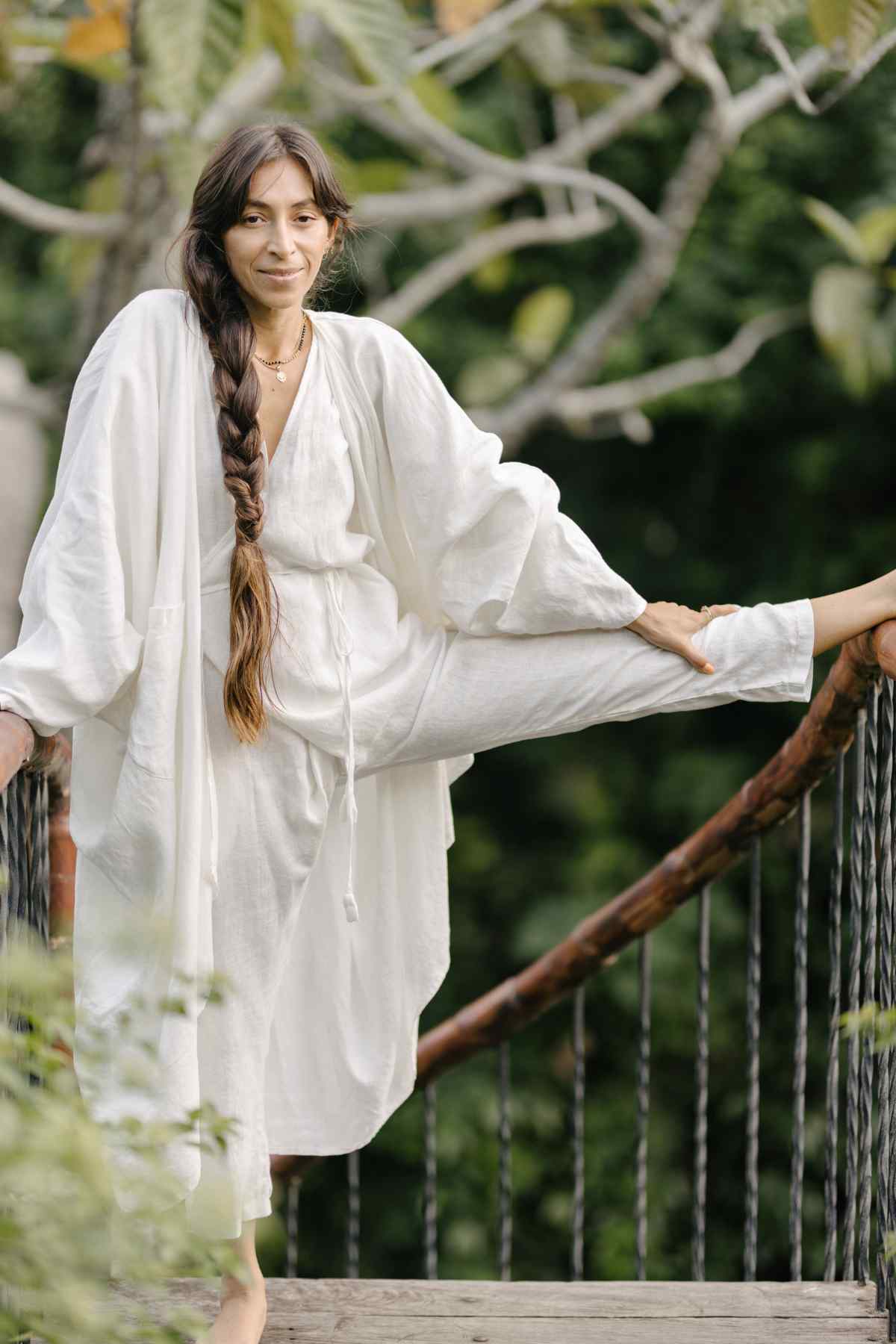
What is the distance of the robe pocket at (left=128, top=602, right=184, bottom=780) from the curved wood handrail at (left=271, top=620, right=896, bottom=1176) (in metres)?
0.76

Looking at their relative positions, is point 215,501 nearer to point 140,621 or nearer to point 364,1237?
point 140,621

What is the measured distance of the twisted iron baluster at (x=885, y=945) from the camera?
1806 millimetres

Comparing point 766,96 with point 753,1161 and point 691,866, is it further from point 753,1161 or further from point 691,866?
point 753,1161

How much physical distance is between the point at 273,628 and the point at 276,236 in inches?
16.6

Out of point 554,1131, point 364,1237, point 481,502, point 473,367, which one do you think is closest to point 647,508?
point 473,367

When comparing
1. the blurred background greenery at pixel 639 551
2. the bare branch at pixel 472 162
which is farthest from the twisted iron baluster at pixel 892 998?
the blurred background greenery at pixel 639 551

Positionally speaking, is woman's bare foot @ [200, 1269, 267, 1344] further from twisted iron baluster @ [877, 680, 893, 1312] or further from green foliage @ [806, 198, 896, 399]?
green foliage @ [806, 198, 896, 399]

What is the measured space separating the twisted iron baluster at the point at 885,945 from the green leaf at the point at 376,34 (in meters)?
1.59

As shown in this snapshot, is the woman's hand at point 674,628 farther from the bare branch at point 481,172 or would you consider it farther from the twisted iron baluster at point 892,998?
the bare branch at point 481,172

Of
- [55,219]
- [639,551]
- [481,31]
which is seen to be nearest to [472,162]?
[481,31]

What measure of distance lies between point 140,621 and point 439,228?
4.72 m

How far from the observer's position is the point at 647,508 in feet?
23.3

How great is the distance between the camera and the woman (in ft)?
5.59

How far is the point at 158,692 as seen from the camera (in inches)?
66.9
